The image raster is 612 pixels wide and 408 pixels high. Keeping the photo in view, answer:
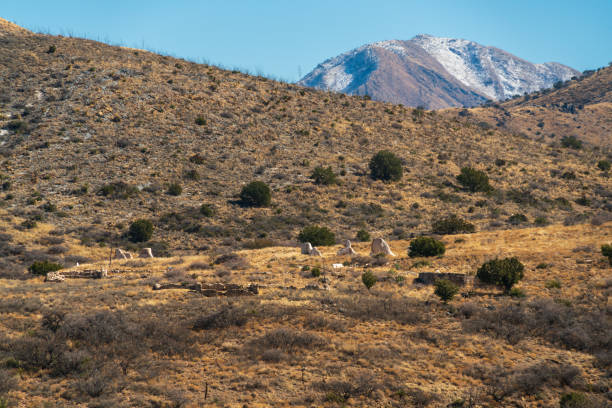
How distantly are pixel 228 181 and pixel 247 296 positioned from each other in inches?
1639

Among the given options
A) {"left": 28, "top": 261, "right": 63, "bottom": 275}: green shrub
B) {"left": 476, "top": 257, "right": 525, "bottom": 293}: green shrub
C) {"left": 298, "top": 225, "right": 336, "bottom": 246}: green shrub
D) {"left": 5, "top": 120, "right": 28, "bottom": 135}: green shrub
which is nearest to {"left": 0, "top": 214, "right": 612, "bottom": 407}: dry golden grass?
{"left": 476, "top": 257, "right": 525, "bottom": 293}: green shrub

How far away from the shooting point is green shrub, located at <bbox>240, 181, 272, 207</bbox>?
58644 millimetres

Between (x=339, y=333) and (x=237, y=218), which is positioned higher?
(x=237, y=218)

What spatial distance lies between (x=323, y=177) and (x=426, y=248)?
34.4 meters

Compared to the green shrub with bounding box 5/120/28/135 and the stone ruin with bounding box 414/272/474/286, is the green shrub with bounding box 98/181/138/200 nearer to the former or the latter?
the green shrub with bounding box 5/120/28/135

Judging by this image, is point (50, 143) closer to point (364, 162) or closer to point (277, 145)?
point (277, 145)

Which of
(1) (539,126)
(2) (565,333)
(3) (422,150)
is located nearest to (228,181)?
(3) (422,150)

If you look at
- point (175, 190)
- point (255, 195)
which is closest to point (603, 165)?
point (255, 195)

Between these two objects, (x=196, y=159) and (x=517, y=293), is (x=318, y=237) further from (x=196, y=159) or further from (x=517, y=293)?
(x=196, y=159)

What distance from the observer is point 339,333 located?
61.4ft

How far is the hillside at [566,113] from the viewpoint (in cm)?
13488

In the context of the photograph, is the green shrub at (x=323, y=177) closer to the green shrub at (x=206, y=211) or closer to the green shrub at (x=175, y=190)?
the green shrub at (x=206, y=211)

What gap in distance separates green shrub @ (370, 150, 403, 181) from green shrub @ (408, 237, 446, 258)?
36.0 m

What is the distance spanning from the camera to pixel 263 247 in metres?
44.1
